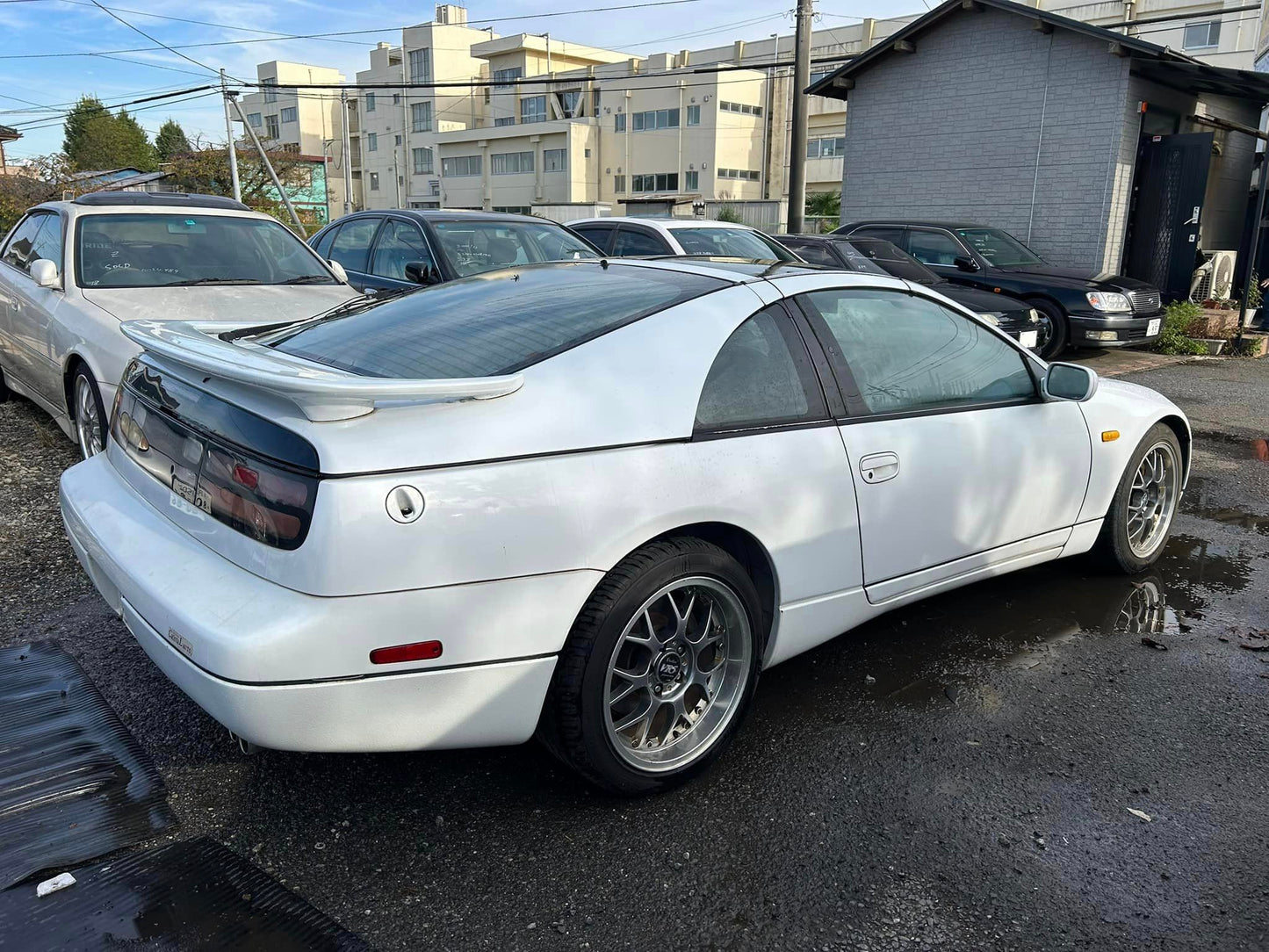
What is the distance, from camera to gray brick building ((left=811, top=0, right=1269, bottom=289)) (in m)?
14.5

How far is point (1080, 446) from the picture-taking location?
13.3ft

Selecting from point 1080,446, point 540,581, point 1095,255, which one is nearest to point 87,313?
point 540,581

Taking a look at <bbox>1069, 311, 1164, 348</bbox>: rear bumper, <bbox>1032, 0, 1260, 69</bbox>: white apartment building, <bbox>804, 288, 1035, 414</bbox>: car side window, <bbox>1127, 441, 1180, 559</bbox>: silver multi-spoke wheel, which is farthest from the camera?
<bbox>1032, 0, 1260, 69</bbox>: white apartment building

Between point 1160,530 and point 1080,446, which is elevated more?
point 1080,446

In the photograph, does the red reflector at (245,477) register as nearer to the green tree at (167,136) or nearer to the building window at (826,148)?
the building window at (826,148)

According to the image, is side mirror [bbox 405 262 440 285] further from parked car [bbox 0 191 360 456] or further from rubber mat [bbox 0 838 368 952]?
rubber mat [bbox 0 838 368 952]

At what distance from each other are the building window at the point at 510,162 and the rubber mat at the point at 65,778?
5761 cm

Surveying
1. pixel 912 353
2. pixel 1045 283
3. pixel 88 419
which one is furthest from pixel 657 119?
pixel 912 353

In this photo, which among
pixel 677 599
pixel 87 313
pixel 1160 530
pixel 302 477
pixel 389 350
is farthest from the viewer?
pixel 87 313

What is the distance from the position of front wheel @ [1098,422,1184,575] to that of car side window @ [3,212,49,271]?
6.79 meters

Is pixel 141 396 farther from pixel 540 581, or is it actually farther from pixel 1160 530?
pixel 1160 530

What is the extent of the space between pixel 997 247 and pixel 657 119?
4445 cm

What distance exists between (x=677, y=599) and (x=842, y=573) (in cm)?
66

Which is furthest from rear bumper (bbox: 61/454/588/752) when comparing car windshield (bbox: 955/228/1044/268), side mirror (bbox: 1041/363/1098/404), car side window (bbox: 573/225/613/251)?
car windshield (bbox: 955/228/1044/268)
